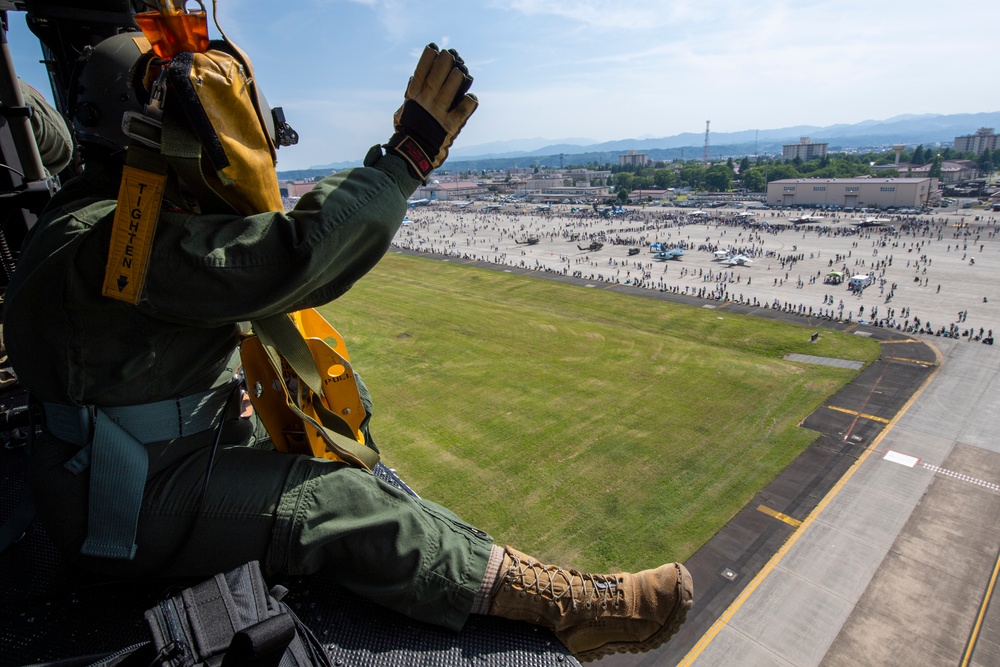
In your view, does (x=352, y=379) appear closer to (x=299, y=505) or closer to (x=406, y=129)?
(x=299, y=505)

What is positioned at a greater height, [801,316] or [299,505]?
[299,505]

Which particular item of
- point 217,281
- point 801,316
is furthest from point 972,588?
point 801,316

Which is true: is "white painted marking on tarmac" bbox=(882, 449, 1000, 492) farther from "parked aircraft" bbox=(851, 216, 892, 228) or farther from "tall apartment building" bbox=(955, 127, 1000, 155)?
"tall apartment building" bbox=(955, 127, 1000, 155)

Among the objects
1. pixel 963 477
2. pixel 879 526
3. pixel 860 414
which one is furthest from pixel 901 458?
pixel 879 526

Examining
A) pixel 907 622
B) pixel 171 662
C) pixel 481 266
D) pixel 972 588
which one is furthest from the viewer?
pixel 481 266

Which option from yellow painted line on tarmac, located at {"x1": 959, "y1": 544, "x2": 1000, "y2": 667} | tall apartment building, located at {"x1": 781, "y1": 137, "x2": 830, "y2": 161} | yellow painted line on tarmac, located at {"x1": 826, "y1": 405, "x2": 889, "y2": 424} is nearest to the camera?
yellow painted line on tarmac, located at {"x1": 959, "y1": 544, "x2": 1000, "y2": 667}

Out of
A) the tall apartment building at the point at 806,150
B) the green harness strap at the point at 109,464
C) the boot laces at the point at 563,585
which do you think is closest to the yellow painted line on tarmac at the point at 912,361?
the boot laces at the point at 563,585

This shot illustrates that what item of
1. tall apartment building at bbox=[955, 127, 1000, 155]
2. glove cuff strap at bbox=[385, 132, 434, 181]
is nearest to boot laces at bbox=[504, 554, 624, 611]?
glove cuff strap at bbox=[385, 132, 434, 181]
